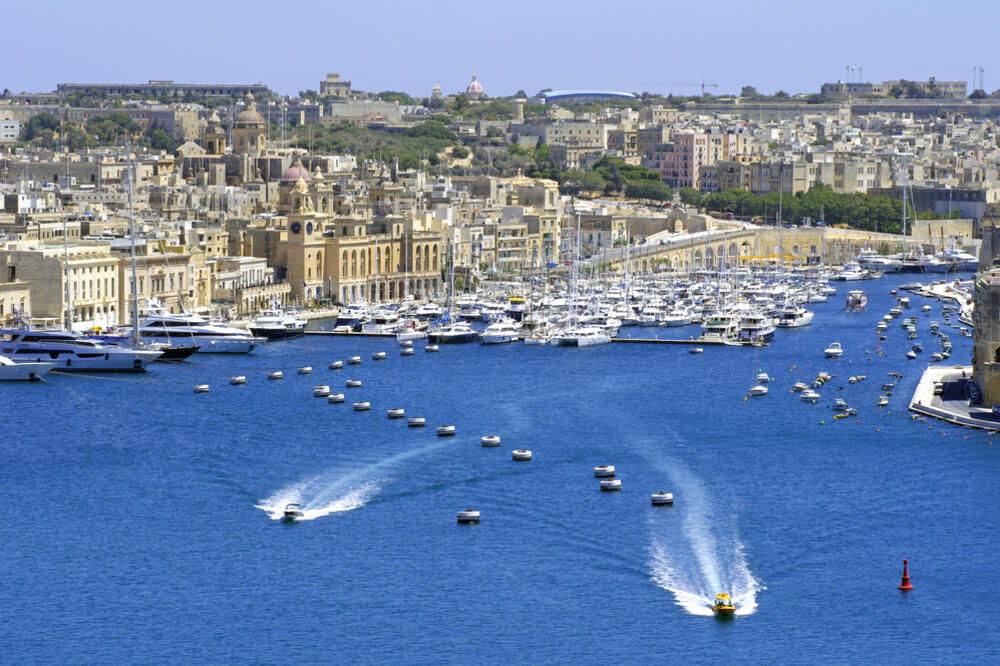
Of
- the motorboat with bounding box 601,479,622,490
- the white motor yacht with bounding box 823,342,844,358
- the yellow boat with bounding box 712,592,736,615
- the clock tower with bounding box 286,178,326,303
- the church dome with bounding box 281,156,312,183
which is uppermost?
the church dome with bounding box 281,156,312,183

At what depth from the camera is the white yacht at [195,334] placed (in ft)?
144

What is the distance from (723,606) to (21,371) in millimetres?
19564

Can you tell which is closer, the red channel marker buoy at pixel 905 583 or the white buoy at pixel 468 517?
the red channel marker buoy at pixel 905 583

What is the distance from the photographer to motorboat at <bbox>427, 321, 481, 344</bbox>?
46094 mm

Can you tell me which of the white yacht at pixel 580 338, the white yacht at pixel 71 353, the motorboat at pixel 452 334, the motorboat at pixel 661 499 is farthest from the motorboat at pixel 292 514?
the white yacht at pixel 580 338

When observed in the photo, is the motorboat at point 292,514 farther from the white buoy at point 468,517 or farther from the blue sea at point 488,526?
the white buoy at point 468,517

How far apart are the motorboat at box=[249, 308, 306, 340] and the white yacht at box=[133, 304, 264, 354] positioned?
5.55 feet

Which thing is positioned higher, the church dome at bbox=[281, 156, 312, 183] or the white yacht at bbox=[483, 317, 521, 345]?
the church dome at bbox=[281, 156, 312, 183]

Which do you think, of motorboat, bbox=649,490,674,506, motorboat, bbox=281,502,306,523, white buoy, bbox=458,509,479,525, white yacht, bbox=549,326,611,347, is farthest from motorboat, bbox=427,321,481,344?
white buoy, bbox=458,509,479,525

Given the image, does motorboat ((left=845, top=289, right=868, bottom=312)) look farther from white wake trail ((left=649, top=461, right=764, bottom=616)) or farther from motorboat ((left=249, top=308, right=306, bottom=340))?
white wake trail ((left=649, top=461, right=764, bottom=616))

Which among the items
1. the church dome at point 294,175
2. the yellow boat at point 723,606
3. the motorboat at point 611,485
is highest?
the church dome at point 294,175

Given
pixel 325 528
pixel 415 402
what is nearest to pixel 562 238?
pixel 415 402

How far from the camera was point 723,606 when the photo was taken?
74.3 ft

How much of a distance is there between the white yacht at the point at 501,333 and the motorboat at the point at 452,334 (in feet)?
0.97
